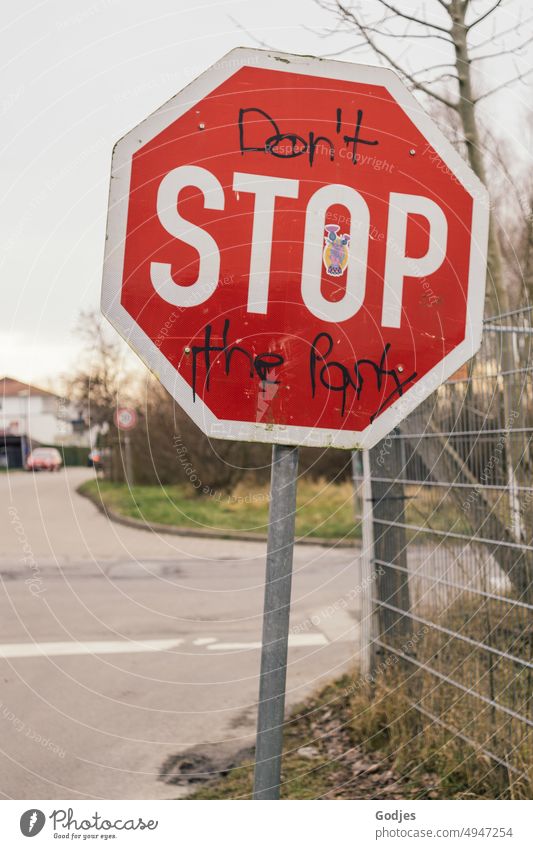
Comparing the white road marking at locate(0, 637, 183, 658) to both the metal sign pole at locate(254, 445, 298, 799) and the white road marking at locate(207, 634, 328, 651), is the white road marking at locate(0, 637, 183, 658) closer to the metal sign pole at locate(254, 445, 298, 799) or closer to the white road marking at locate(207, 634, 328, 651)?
the white road marking at locate(207, 634, 328, 651)

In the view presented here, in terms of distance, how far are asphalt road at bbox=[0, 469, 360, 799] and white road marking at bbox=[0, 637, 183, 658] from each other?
14 mm

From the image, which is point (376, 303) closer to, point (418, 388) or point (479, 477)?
point (418, 388)

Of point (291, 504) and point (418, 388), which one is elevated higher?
point (418, 388)

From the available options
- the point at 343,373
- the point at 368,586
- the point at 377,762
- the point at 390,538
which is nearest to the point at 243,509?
the point at 368,586

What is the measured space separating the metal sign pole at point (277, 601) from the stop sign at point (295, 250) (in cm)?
9

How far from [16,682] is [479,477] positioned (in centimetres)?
323

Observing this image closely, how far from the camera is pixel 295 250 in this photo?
1.87 meters

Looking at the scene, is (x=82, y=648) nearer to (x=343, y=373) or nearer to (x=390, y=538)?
(x=390, y=538)

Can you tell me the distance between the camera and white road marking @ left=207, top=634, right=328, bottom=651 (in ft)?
22.2

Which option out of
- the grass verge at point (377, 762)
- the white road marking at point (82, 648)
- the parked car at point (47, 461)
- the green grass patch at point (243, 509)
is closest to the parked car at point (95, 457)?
the green grass patch at point (243, 509)

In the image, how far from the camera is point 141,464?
2008 centimetres

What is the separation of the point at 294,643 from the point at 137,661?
1.23m

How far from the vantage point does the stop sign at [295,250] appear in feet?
5.96
